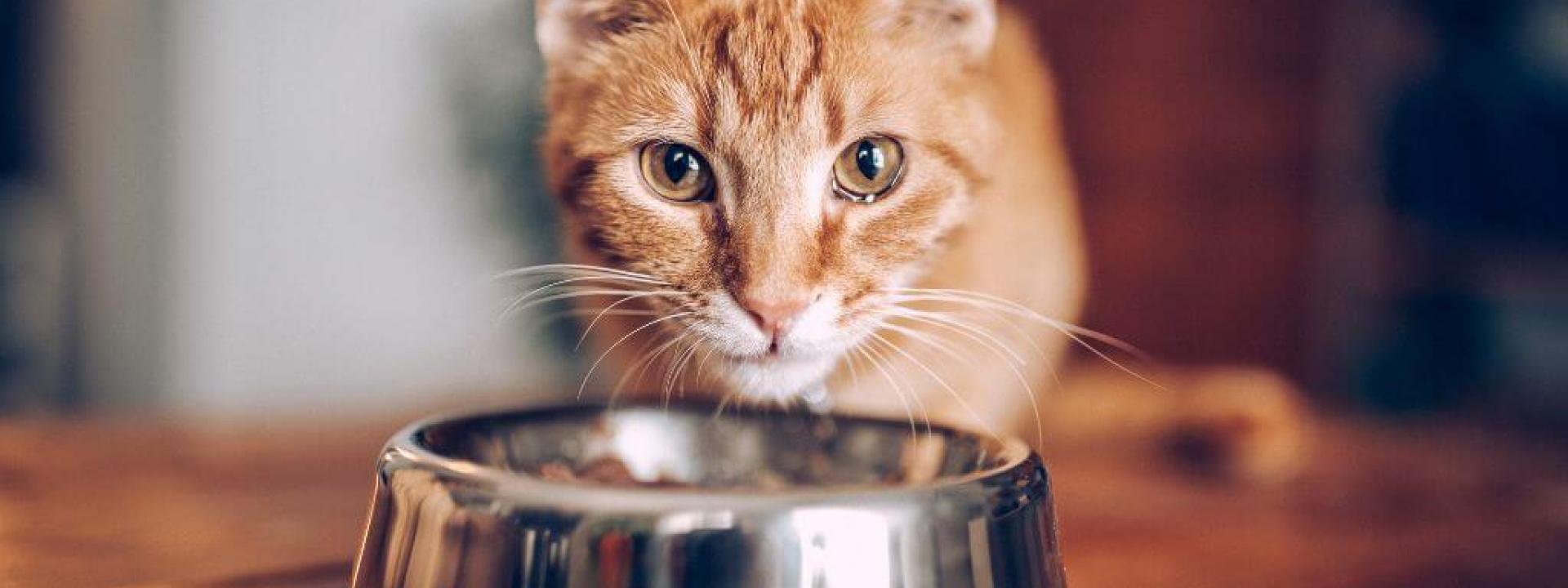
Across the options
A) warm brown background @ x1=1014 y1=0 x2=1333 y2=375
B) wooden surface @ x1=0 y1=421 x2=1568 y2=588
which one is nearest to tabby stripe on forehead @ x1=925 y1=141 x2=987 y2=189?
wooden surface @ x1=0 y1=421 x2=1568 y2=588

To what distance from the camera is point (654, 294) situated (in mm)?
795

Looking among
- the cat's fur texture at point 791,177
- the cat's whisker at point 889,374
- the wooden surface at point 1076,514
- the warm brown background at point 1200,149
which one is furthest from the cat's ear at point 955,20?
the warm brown background at point 1200,149

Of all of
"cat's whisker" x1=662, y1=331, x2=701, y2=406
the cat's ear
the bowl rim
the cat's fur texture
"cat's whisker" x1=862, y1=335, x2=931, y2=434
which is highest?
the cat's ear

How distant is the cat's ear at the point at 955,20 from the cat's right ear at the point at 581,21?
162 millimetres

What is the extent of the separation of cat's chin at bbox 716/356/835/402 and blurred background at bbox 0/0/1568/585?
5.02ft

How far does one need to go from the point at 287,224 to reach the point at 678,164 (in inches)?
82.1

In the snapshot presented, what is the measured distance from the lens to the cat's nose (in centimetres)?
74

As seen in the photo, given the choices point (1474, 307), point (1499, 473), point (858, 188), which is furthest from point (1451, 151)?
point (858, 188)

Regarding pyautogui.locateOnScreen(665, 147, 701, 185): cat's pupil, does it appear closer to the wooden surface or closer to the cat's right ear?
the cat's right ear

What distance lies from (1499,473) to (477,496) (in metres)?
1.03

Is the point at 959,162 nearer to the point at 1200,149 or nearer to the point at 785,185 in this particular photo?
the point at 785,185

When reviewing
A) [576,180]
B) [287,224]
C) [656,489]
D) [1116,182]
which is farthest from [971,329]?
[287,224]

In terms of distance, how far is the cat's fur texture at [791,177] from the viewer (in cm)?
77

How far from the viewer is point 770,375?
2.59 ft
